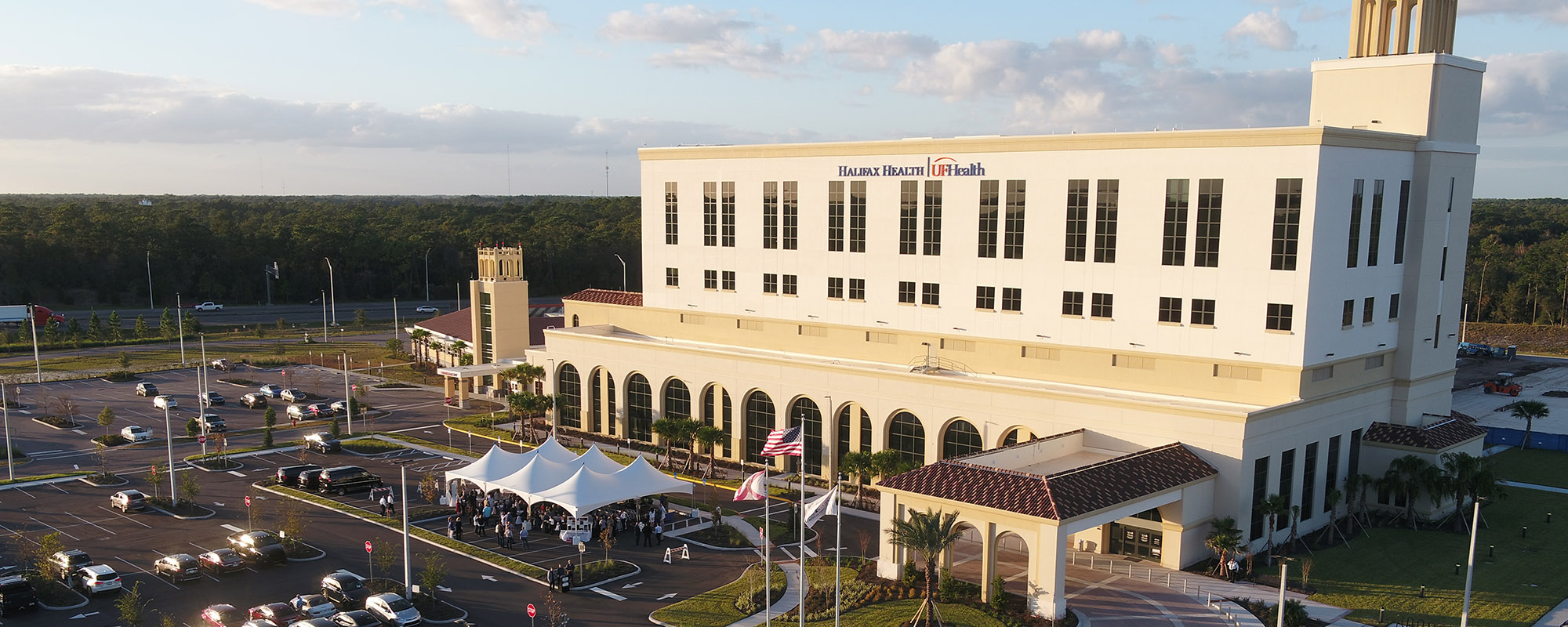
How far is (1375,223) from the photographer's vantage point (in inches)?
2090

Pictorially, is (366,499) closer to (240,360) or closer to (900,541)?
(900,541)

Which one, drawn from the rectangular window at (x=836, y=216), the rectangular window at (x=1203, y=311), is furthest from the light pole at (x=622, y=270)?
the rectangular window at (x=1203, y=311)

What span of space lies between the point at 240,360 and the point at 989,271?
83.1 m

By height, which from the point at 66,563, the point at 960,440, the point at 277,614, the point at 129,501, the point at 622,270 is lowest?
the point at 129,501

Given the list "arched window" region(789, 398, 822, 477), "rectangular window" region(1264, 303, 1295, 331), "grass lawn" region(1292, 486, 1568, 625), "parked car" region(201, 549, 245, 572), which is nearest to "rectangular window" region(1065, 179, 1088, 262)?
"rectangular window" region(1264, 303, 1295, 331)

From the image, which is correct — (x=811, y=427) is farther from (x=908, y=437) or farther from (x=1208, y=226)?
(x=1208, y=226)

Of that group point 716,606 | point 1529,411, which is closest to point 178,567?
point 716,606

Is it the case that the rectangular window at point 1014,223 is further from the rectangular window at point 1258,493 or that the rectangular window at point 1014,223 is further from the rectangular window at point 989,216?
the rectangular window at point 1258,493

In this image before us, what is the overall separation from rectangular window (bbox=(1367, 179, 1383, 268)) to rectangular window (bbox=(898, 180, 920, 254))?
22798 mm

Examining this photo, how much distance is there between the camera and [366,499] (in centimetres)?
5747

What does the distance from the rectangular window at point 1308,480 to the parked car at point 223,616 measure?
46.2m

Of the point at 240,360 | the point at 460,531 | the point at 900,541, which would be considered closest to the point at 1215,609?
the point at 900,541

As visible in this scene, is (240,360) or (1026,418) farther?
(240,360)

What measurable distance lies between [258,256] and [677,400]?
11856cm
